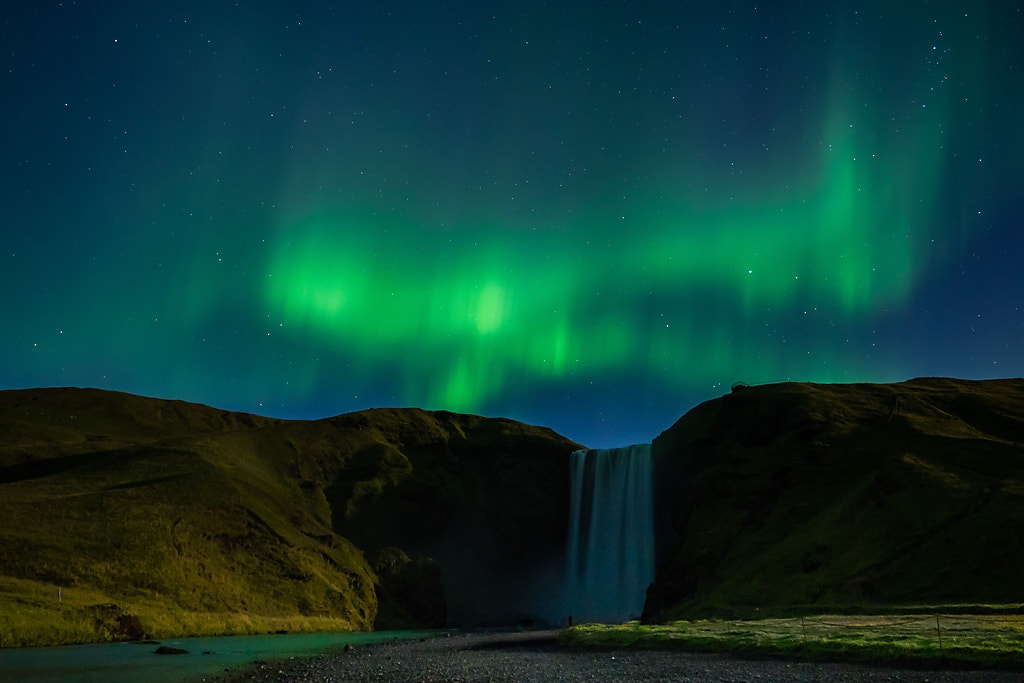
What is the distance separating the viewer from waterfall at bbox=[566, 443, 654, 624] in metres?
114

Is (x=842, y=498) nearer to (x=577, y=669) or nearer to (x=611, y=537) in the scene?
(x=611, y=537)

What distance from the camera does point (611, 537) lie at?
121 m

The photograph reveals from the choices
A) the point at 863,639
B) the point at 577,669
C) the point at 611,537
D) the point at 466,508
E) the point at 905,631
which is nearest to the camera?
the point at 577,669

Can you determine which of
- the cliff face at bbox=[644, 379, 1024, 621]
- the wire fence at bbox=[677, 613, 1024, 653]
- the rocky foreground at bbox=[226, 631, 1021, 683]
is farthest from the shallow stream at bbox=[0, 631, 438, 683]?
the cliff face at bbox=[644, 379, 1024, 621]

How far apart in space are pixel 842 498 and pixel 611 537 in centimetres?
4637

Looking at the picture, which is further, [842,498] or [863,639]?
[842,498]

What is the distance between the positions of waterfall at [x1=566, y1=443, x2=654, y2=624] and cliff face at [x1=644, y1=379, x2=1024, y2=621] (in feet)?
16.5

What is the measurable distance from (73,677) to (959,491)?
85.6 m

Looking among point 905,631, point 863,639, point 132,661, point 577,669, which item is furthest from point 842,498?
point 132,661

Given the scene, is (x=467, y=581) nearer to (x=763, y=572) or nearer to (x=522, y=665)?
(x=763, y=572)

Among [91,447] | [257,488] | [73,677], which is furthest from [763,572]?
[91,447]

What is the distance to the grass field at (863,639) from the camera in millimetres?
28016

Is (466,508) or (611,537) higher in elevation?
(466,508)

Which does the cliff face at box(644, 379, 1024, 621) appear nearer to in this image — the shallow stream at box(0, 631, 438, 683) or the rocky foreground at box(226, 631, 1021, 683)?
the rocky foreground at box(226, 631, 1021, 683)
